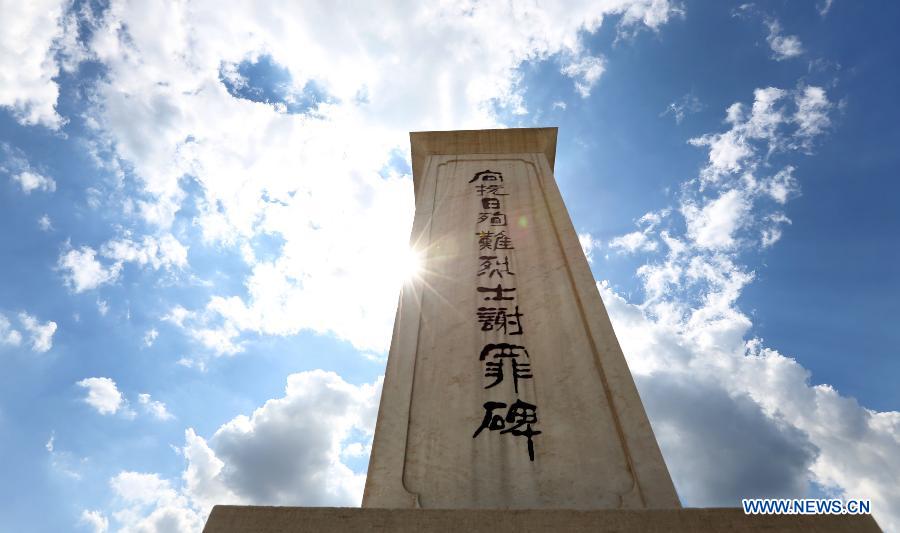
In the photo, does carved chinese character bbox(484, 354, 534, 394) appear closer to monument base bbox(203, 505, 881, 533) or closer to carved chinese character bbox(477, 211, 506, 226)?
monument base bbox(203, 505, 881, 533)

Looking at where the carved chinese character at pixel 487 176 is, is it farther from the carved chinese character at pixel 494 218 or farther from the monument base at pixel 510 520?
the monument base at pixel 510 520

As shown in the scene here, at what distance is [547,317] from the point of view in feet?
16.9

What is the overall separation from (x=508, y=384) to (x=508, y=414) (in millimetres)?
330

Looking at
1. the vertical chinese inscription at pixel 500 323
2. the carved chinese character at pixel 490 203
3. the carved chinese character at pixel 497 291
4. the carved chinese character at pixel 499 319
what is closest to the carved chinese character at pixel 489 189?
the vertical chinese inscription at pixel 500 323

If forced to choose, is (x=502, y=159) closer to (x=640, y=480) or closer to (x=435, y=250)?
(x=435, y=250)

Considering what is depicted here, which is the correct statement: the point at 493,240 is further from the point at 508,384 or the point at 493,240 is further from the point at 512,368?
the point at 508,384

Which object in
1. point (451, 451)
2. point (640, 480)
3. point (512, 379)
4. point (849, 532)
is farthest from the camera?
point (512, 379)

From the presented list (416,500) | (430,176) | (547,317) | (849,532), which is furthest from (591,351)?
(430,176)

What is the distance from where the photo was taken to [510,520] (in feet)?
8.84

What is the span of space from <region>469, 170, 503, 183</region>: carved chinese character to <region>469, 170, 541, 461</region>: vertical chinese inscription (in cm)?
44

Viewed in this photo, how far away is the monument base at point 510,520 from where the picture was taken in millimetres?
2646

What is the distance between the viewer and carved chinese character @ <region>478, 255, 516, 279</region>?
587cm

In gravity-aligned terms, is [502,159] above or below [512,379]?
above

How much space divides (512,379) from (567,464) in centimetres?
92
